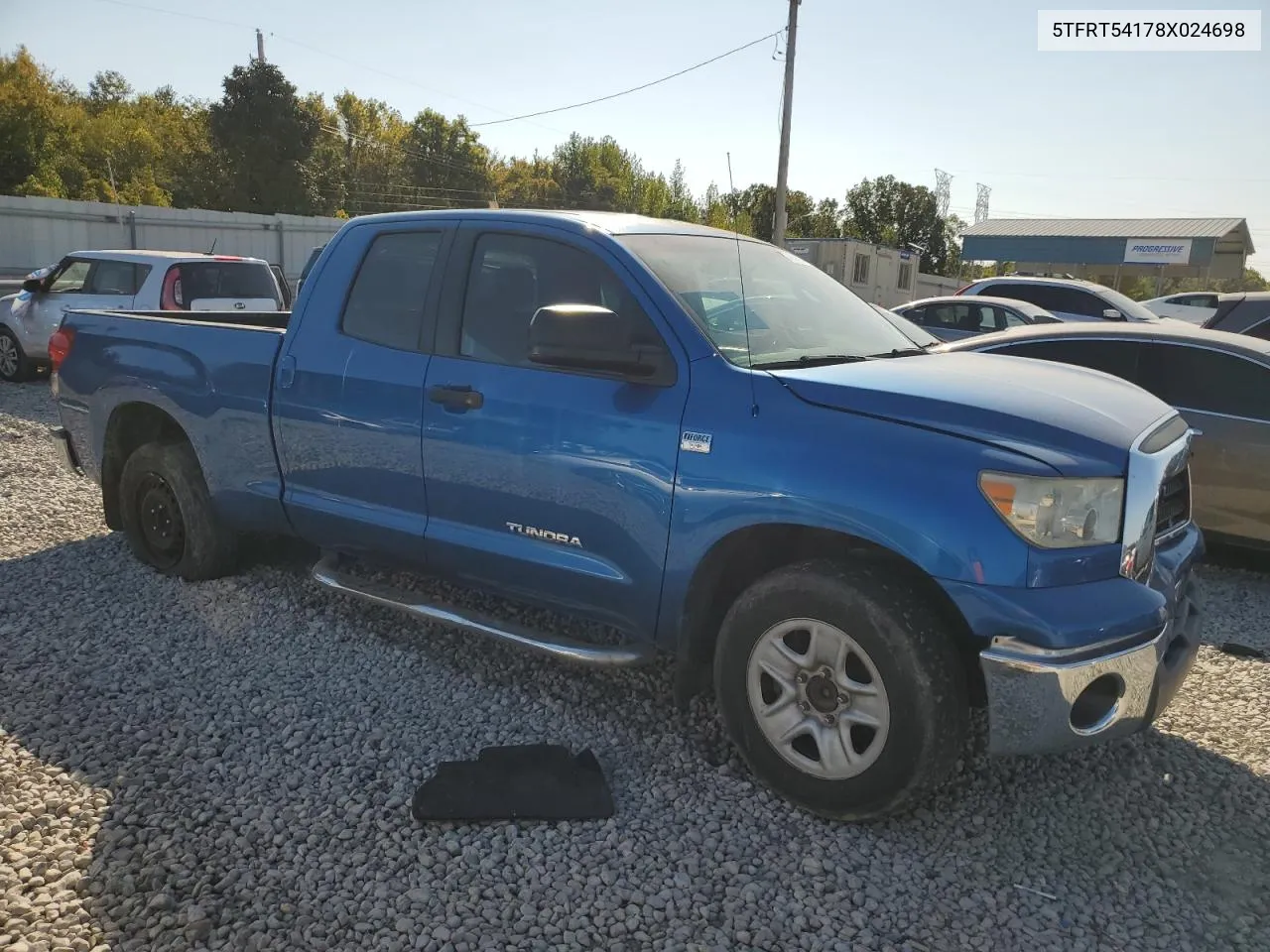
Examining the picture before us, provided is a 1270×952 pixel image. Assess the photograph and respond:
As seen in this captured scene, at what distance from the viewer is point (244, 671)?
4.07 m

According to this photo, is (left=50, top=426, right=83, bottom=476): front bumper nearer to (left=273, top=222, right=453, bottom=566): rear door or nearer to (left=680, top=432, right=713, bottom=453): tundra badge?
(left=273, top=222, right=453, bottom=566): rear door

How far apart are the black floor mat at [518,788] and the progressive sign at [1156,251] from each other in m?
45.9

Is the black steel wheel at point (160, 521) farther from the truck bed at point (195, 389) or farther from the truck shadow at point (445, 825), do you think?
the truck shadow at point (445, 825)

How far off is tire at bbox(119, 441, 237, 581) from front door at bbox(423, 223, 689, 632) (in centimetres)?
164

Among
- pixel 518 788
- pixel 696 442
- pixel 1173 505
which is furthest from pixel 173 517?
pixel 1173 505

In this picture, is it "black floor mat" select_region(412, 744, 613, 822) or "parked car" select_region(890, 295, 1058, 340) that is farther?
"parked car" select_region(890, 295, 1058, 340)

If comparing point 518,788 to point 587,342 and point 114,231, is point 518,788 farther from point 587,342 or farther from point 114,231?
point 114,231

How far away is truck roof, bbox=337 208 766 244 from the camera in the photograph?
12.1 feet

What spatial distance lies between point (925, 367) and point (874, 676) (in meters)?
1.12

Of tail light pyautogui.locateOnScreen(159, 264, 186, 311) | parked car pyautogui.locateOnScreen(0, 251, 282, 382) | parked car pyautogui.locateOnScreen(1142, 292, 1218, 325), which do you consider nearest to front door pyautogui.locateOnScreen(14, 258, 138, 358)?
parked car pyautogui.locateOnScreen(0, 251, 282, 382)

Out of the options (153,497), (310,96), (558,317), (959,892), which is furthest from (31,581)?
(310,96)

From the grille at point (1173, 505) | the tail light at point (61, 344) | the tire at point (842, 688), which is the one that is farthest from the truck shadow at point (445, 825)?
Result: the tail light at point (61, 344)

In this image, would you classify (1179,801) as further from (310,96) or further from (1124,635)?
(310,96)

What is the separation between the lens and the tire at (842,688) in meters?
2.79
